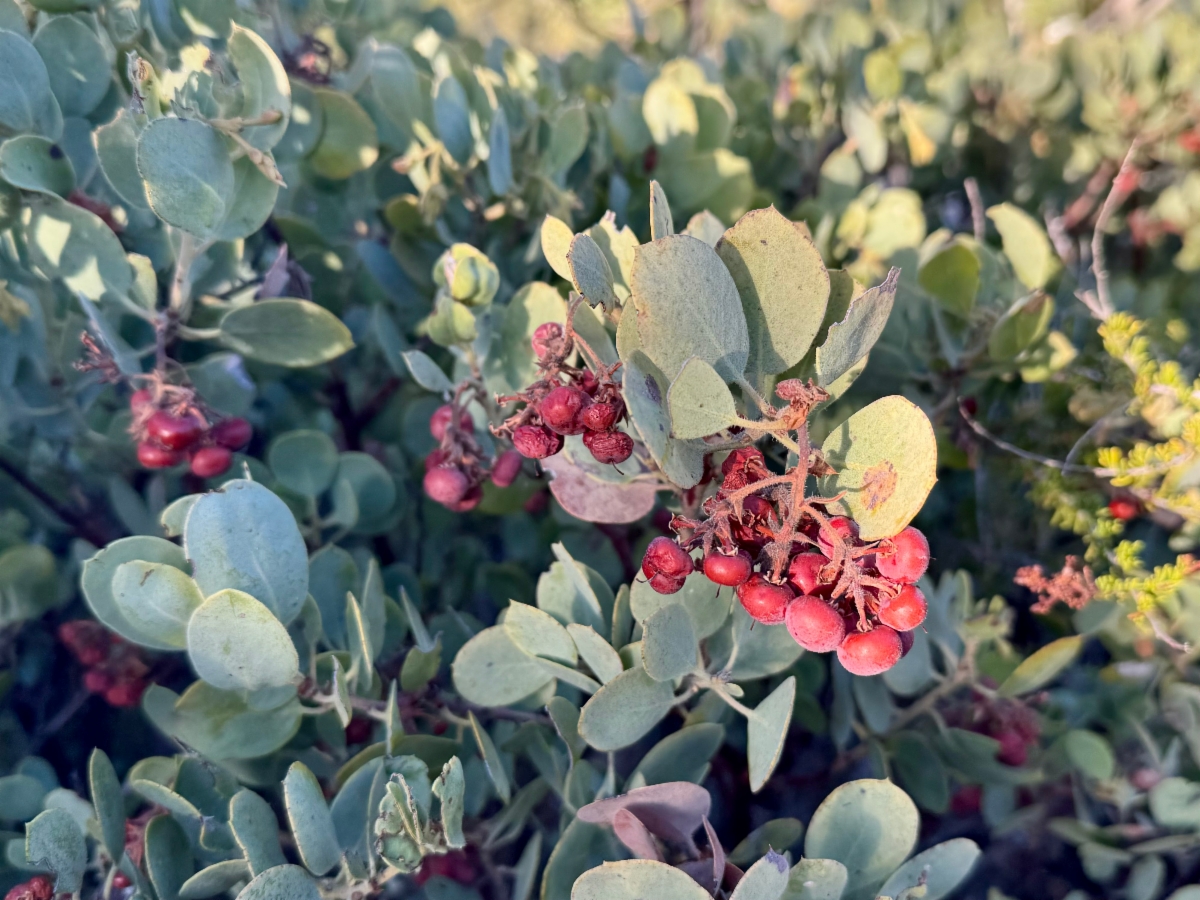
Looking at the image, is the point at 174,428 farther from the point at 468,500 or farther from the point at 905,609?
the point at 905,609

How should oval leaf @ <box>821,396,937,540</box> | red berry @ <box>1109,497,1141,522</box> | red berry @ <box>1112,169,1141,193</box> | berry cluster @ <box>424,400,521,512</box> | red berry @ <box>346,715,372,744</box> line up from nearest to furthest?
oval leaf @ <box>821,396,937,540</box> → berry cluster @ <box>424,400,521,512</box> → red berry @ <box>346,715,372,744</box> → red berry @ <box>1109,497,1141,522</box> → red berry @ <box>1112,169,1141,193</box>

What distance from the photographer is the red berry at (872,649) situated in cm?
68

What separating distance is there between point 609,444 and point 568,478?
14 centimetres

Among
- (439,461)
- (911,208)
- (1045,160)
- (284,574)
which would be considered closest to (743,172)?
(911,208)

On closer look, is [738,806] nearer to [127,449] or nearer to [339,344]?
[339,344]

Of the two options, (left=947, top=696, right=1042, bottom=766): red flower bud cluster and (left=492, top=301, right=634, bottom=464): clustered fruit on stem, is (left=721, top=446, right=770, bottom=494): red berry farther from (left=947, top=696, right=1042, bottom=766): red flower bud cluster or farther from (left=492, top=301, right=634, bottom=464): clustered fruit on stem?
(left=947, top=696, right=1042, bottom=766): red flower bud cluster

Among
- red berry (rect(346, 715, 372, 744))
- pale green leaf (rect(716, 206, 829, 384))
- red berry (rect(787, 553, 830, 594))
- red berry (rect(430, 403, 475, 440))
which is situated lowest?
red berry (rect(346, 715, 372, 744))

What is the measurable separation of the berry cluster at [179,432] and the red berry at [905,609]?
2.79ft

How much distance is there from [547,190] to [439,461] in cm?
51

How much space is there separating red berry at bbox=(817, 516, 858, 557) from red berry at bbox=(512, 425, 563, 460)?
0.88ft

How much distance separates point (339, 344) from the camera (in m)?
1.06

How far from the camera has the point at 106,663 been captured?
46.9 inches

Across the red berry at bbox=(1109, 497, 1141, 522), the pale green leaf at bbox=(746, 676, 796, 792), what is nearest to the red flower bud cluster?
the red berry at bbox=(1109, 497, 1141, 522)

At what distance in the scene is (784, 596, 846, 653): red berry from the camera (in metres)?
0.67
